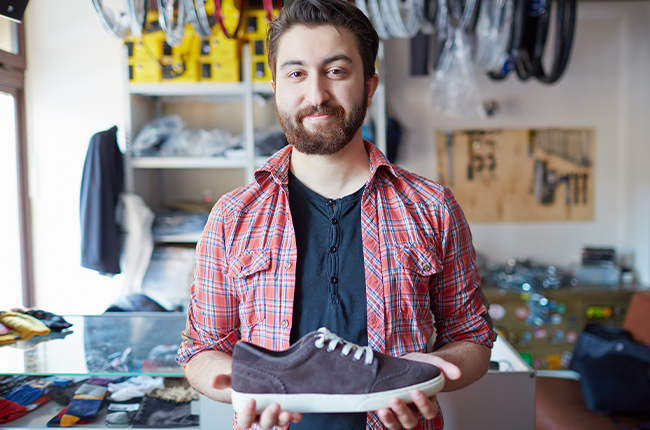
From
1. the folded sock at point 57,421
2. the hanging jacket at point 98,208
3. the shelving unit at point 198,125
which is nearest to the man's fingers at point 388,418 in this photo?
the folded sock at point 57,421

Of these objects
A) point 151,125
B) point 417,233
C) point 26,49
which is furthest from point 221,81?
point 417,233

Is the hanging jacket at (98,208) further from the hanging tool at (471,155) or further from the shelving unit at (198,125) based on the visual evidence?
the hanging tool at (471,155)

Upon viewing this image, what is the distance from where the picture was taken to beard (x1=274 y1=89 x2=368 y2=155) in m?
1.04

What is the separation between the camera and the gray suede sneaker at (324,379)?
85 centimetres

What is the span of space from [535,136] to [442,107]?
0.99 meters

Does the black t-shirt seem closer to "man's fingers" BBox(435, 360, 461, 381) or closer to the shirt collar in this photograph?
the shirt collar

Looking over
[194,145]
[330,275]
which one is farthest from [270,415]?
[194,145]

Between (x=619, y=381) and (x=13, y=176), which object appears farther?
(x=13, y=176)

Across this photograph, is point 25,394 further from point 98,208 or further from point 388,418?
point 98,208

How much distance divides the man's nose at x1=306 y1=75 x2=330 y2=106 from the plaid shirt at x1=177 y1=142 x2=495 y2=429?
18 cm

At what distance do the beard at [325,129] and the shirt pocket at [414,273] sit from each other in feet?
0.88

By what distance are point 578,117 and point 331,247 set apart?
11.9 feet

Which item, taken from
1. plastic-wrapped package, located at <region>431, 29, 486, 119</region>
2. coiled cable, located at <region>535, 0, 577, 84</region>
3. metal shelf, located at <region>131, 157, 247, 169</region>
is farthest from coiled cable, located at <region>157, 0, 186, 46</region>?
coiled cable, located at <region>535, 0, 577, 84</region>

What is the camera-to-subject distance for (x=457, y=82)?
10.9 ft
